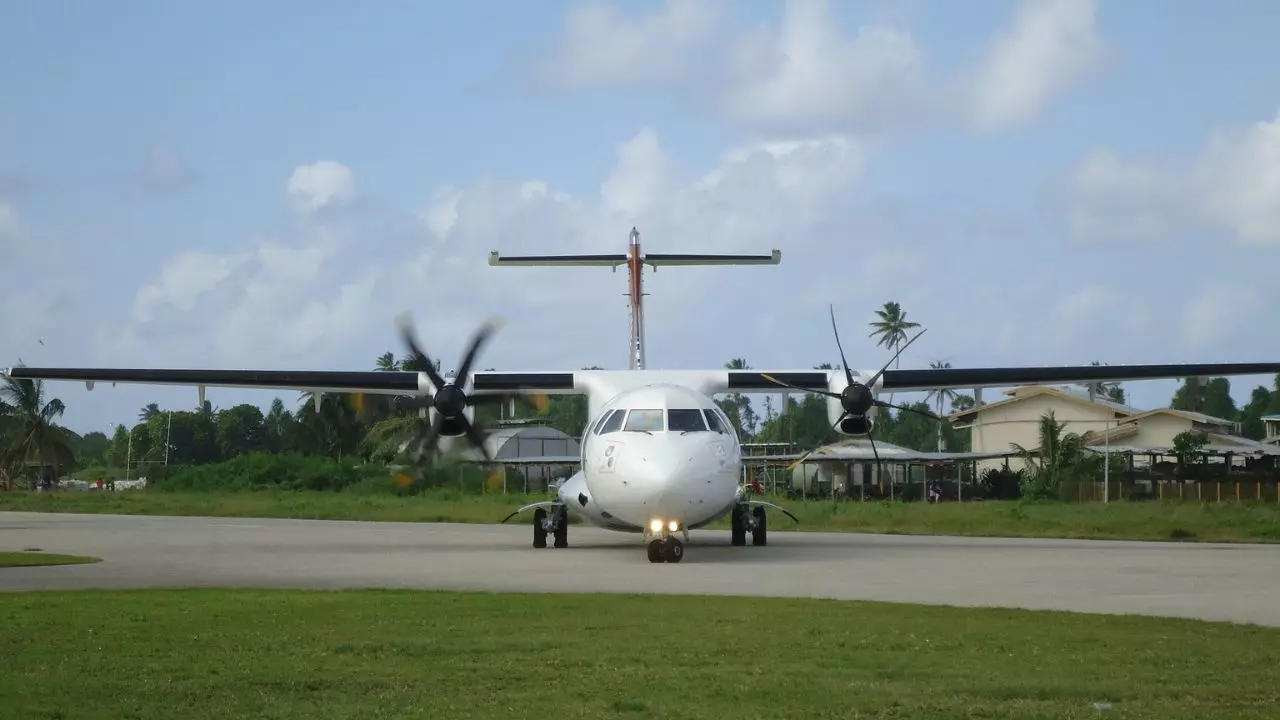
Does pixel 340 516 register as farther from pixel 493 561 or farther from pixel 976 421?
pixel 976 421

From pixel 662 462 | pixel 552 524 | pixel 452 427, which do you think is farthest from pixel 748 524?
pixel 452 427

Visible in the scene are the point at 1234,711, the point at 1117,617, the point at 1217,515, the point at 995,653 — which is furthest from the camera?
the point at 1217,515

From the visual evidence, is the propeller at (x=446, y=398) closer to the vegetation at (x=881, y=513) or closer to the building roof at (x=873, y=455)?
the vegetation at (x=881, y=513)

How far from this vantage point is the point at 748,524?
78.2 ft

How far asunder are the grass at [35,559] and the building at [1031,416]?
52.7 metres

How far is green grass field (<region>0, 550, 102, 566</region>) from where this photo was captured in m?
19.3

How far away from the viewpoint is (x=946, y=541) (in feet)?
86.3

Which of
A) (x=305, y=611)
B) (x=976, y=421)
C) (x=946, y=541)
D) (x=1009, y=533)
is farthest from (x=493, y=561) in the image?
(x=976, y=421)

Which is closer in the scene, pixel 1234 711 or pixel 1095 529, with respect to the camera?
pixel 1234 711

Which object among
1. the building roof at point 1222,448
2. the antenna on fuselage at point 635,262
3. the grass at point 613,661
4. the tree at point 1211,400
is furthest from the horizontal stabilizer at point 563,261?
the tree at point 1211,400

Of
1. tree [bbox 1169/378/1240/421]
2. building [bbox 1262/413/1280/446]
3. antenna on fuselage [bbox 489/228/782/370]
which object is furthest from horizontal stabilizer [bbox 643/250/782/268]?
tree [bbox 1169/378/1240/421]

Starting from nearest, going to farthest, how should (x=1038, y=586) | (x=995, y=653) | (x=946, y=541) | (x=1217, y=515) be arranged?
(x=995, y=653)
(x=1038, y=586)
(x=946, y=541)
(x=1217, y=515)

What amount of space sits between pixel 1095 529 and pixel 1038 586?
1440cm

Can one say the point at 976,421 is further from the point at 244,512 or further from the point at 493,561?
the point at 493,561
